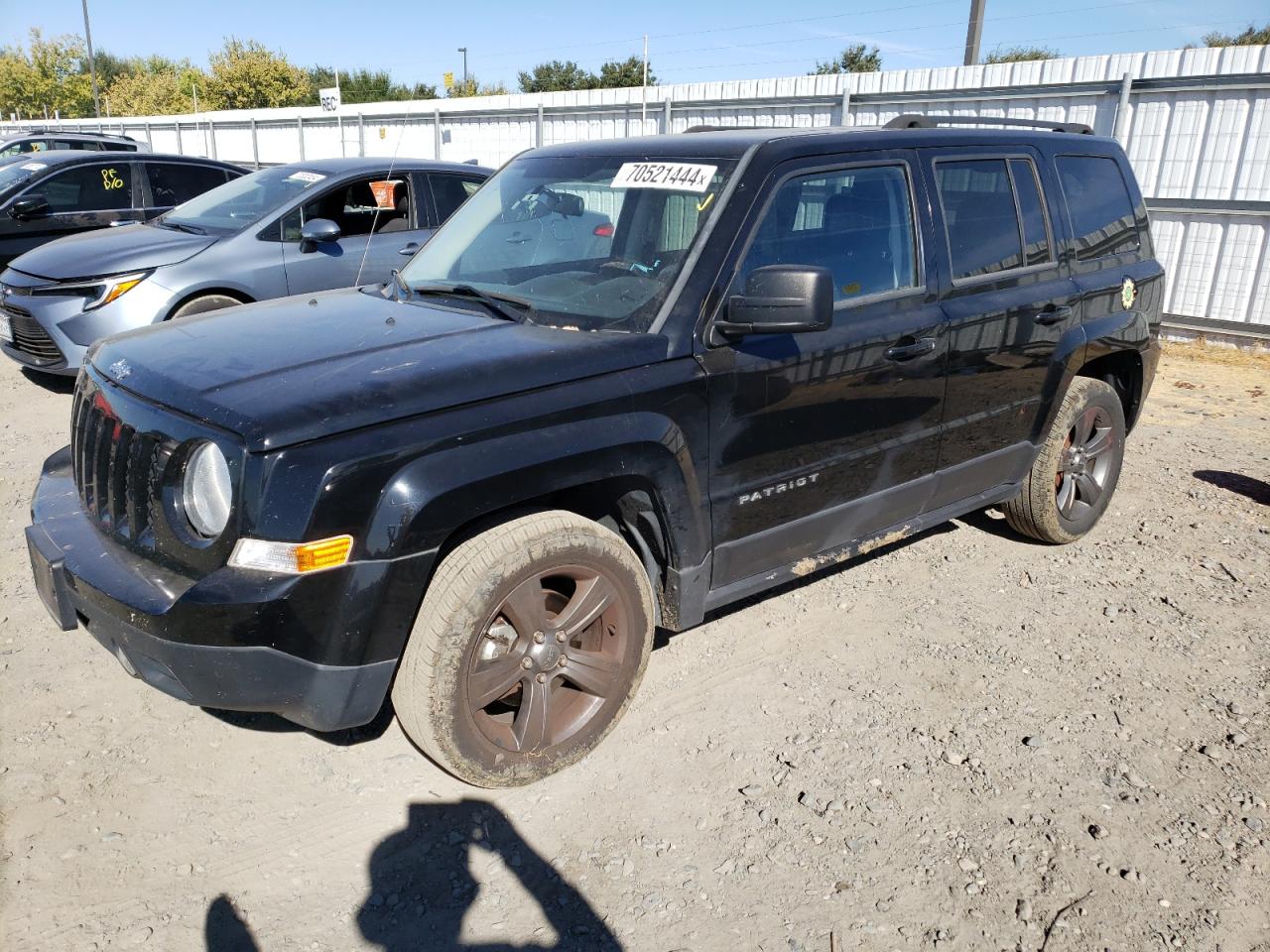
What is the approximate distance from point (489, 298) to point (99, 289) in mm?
4547

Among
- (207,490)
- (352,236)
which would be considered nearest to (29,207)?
(352,236)

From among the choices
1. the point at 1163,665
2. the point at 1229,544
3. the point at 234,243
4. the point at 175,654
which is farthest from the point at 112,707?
the point at 1229,544

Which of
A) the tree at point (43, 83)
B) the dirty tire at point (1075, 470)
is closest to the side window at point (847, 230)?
the dirty tire at point (1075, 470)

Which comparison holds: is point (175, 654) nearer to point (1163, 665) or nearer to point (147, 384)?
point (147, 384)

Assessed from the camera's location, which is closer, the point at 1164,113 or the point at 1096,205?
the point at 1096,205

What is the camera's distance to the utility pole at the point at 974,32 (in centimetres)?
1619

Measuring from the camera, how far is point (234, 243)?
6953 mm

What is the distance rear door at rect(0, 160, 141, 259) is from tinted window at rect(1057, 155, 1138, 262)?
902 cm

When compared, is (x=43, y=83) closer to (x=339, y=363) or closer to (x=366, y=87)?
(x=366, y=87)

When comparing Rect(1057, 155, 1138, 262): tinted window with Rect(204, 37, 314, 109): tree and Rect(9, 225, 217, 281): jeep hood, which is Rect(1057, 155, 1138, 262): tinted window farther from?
Rect(204, 37, 314, 109): tree

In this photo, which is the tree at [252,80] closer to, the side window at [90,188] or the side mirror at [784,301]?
the side window at [90,188]

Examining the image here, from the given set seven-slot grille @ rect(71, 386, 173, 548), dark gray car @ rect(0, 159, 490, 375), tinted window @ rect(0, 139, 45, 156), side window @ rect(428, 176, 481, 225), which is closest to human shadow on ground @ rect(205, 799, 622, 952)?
seven-slot grille @ rect(71, 386, 173, 548)

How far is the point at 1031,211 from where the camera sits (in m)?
4.25

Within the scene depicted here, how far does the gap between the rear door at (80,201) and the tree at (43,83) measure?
6072 cm
